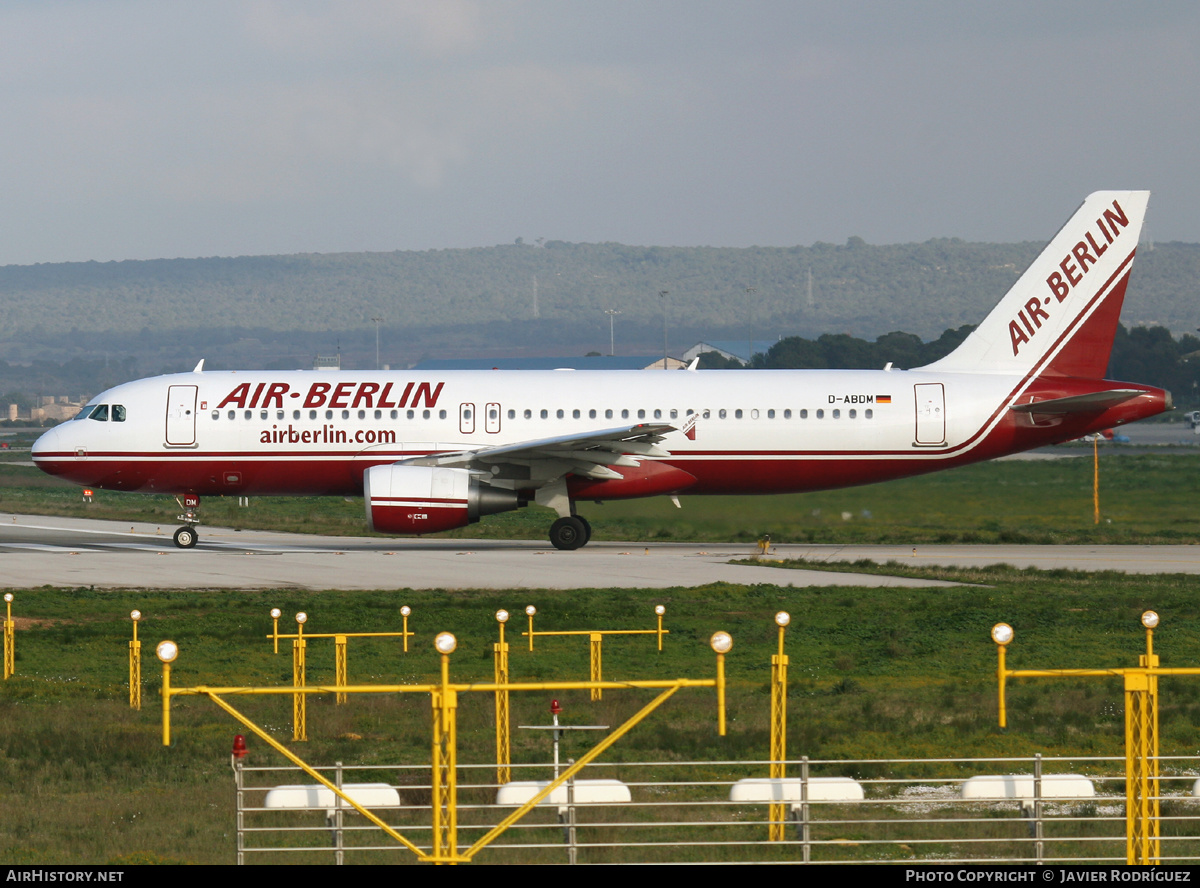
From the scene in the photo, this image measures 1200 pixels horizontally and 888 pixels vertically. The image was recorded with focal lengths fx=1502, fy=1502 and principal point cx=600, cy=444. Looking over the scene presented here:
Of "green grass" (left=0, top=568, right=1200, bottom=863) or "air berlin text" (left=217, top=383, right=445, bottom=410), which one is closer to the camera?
"green grass" (left=0, top=568, right=1200, bottom=863)

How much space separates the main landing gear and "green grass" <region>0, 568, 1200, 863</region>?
9.68 metres

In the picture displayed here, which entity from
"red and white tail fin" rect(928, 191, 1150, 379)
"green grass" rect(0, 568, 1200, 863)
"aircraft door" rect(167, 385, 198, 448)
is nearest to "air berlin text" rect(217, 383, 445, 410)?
"aircraft door" rect(167, 385, 198, 448)

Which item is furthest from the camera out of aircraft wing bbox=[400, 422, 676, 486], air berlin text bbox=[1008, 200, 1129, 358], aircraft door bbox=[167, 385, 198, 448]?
air berlin text bbox=[1008, 200, 1129, 358]

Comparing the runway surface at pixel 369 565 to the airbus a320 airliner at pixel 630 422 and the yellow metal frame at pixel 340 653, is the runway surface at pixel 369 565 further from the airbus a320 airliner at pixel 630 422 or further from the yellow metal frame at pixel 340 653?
the yellow metal frame at pixel 340 653

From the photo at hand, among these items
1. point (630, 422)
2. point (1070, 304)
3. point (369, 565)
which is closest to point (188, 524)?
point (369, 565)

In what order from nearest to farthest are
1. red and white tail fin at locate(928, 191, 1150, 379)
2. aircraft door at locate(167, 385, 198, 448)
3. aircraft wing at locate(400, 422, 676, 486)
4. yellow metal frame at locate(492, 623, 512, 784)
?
yellow metal frame at locate(492, 623, 512, 784)
aircraft wing at locate(400, 422, 676, 486)
aircraft door at locate(167, 385, 198, 448)
red and white tail fin at locate(928, 191, 1150, 379)

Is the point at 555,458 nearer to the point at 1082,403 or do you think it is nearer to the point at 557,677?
the point at 1082,403

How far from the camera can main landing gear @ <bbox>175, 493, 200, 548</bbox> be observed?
40562mm

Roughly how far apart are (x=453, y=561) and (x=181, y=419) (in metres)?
8.51

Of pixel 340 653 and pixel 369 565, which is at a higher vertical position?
pixel 369 565

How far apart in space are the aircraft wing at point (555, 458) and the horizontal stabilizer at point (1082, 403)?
31.7 feet

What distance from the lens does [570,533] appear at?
3925cm

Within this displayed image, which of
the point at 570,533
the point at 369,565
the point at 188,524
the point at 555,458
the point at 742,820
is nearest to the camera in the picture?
the point at 742,820

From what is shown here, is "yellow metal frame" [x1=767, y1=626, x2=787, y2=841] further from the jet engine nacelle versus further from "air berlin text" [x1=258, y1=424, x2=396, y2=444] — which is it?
"air berlin text" [x1=258, y1=424, x2=396, y2=444]
